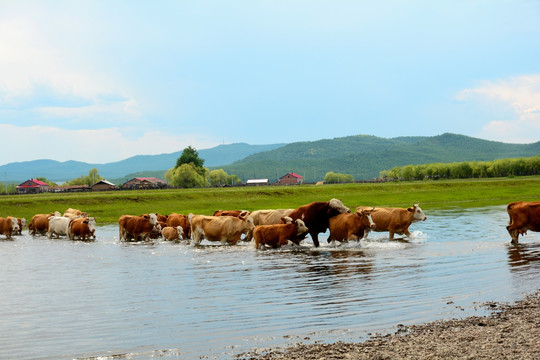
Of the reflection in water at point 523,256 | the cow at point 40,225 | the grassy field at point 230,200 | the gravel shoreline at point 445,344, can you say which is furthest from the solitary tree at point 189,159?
the gravel shoreline at point 445,344

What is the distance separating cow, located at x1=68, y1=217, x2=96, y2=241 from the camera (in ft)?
106

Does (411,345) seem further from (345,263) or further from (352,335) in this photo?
(345,263)

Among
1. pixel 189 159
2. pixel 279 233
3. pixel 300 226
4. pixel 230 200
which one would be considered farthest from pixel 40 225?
pixel 189 159

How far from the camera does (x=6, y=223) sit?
36.3 metres

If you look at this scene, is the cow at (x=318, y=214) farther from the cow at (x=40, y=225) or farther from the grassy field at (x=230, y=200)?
the grassy field at (x=230, y=200)

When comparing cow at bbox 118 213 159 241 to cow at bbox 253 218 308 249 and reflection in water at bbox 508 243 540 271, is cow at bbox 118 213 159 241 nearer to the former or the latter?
cow at bbox 253 218 308 249

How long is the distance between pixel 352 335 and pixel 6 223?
31411 mm

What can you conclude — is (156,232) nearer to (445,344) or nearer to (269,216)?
(269,216)

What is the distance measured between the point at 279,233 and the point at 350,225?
9.52ft

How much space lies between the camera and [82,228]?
3244cm

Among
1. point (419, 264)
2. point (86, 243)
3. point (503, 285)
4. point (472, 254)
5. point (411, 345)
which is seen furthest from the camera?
point (86, 243)

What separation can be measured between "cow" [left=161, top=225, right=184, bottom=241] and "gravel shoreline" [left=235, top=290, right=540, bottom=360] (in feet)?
68.5

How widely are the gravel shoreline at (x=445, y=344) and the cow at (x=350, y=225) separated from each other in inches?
527

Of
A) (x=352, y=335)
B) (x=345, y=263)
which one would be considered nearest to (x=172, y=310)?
(x=352, y=335)
